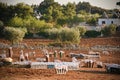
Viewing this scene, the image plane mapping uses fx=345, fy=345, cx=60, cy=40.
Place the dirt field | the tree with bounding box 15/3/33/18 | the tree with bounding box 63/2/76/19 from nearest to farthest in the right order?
the dirt field, the tree with bounding box 15/3/33/18, the tree with bounding box 63/2/76/19

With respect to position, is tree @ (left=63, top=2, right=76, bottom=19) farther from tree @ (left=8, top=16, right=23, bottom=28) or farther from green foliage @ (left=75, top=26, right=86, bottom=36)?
tree @ (left=8, top=16, right=23, bottom=28)

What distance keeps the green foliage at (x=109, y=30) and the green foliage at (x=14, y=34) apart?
65.3 inches

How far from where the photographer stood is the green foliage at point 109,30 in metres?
7.14

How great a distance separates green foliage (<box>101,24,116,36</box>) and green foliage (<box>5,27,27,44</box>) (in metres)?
1.66

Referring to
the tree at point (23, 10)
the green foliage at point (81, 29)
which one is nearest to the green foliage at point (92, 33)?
the green foliage at point (81, 29)

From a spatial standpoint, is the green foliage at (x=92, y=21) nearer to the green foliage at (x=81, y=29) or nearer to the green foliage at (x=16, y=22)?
the green foliage at (x=81, y=29)

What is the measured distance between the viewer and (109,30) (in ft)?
23.5

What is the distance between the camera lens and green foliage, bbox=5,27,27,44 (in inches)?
281

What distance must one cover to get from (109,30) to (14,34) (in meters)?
1.98

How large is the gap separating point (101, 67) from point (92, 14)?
1.13 meters

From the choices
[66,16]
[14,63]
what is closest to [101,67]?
[66,16]

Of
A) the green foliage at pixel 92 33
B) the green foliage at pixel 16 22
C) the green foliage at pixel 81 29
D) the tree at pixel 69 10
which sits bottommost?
the green foliage at pixel 92 33

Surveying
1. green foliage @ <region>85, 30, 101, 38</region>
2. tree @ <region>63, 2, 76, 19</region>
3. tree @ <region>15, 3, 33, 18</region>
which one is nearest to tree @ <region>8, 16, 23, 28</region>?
tree @ <region>15, 3, 33, 18</region>

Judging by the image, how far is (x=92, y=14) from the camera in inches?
285
